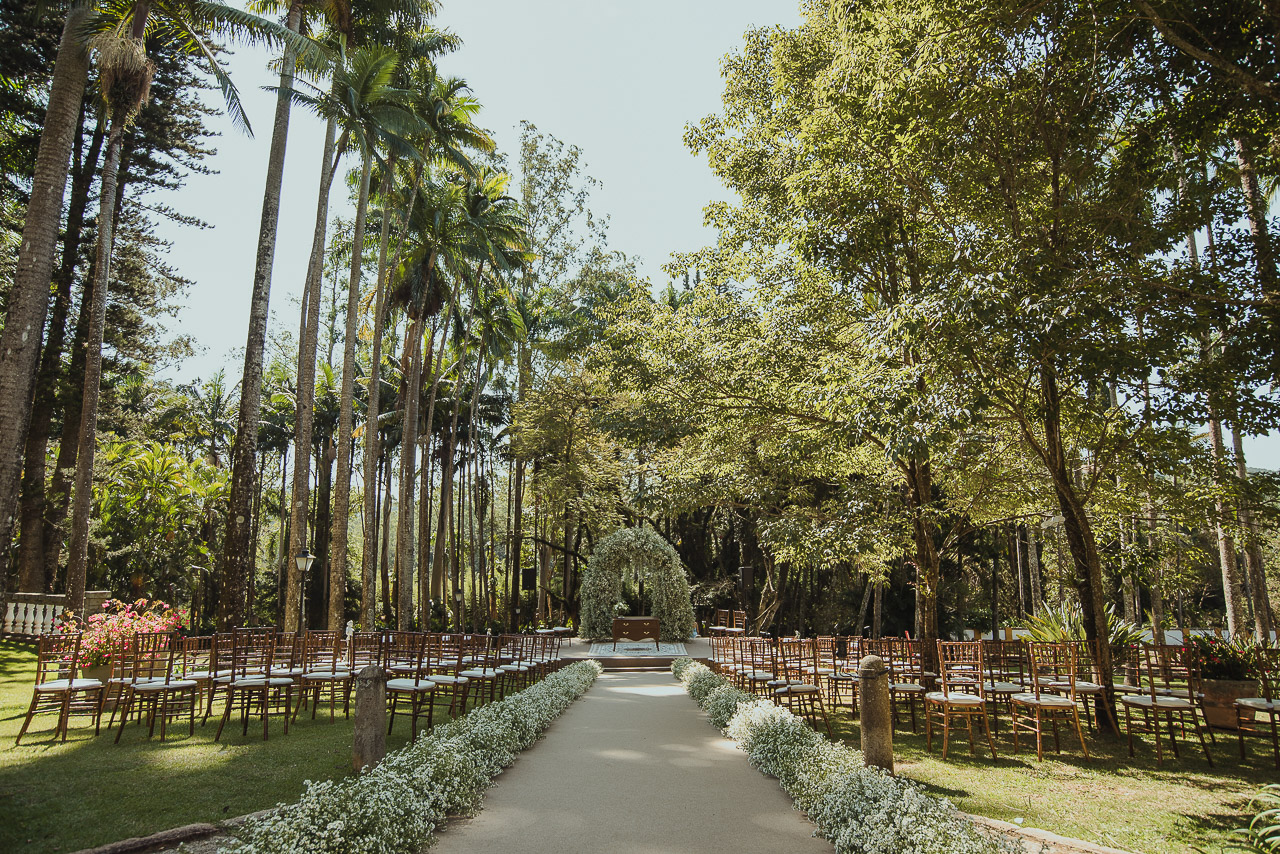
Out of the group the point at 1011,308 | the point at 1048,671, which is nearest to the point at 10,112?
the point at 1011,308

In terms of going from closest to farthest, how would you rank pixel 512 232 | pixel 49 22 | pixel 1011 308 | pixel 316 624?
pixel 1011 308, pixel 49 22, pixel 512 232, pixel 316 624

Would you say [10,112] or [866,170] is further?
[10,112]

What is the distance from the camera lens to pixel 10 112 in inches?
690

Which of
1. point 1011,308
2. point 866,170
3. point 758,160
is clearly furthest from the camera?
point 758,160

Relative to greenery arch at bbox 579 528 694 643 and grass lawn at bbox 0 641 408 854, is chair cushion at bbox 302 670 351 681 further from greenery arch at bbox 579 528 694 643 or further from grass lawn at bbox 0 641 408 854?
greenery arch at bbox 579 528 694 643

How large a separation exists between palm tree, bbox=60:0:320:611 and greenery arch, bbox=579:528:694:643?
14.2 meters

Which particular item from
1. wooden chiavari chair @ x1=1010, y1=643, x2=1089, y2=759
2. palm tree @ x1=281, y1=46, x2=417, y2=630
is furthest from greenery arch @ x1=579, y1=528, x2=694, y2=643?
wooden chiavari chair @ x1=1010, y1=643, x2=1089, y2=759

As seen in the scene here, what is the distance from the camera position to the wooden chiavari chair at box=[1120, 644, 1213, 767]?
23.5 ft

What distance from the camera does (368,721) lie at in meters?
5.79

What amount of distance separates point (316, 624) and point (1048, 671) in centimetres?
3327

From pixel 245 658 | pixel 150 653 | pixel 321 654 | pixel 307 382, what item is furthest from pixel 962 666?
pixel 307 382

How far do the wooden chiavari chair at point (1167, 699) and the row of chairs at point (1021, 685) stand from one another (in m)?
0.01

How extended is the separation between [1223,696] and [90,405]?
64.9ft

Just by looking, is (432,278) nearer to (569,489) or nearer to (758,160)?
(569,489)
